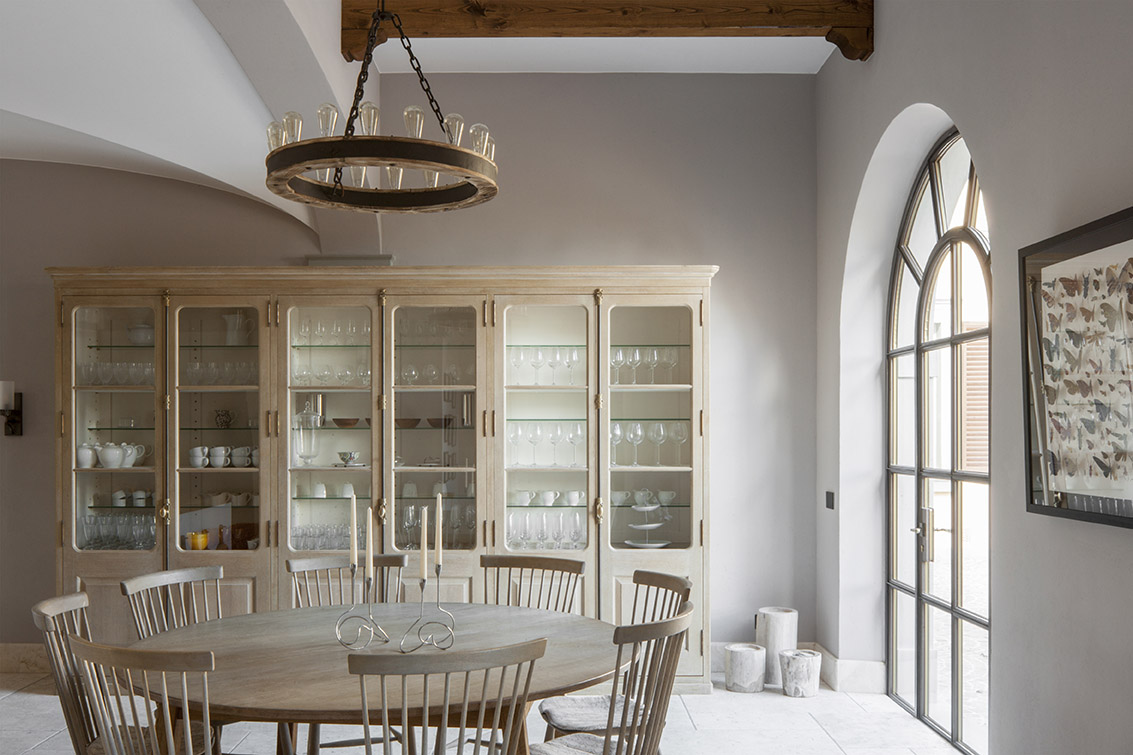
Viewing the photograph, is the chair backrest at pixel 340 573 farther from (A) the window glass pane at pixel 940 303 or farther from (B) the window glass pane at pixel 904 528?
(A) the window glass pane at pixel 940 303

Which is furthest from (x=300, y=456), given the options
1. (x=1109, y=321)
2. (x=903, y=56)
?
(x=1109, y=321)

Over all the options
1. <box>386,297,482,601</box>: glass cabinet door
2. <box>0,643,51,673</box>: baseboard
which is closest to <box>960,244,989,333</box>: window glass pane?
<box>386,297,482,601</box>: glass cabinet door

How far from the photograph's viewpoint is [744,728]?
4.38 m

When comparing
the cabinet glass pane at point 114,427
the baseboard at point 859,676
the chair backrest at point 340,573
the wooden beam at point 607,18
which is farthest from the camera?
the cabinet glass pane at point 114,427

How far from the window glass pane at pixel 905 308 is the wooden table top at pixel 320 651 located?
8.21ft

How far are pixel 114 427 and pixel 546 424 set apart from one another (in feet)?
7.58

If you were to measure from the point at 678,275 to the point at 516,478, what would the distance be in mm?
1351

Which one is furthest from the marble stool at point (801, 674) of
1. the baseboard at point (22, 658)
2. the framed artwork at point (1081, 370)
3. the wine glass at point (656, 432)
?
the baseboard at point (22, 658)

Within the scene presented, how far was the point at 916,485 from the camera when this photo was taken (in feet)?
14.9

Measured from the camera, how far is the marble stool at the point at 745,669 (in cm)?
495

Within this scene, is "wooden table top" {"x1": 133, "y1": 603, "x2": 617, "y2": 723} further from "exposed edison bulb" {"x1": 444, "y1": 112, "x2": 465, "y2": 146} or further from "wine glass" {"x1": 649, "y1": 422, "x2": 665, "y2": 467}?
"wine glass" {"x1": 649, "y1": 422, "x2": 665, "y2": 467}

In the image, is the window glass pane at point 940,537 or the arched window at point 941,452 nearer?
the arched window at point 941,452

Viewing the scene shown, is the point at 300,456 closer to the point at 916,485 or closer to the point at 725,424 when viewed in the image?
the point at 725,424

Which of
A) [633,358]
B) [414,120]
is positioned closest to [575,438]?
[633,358]
